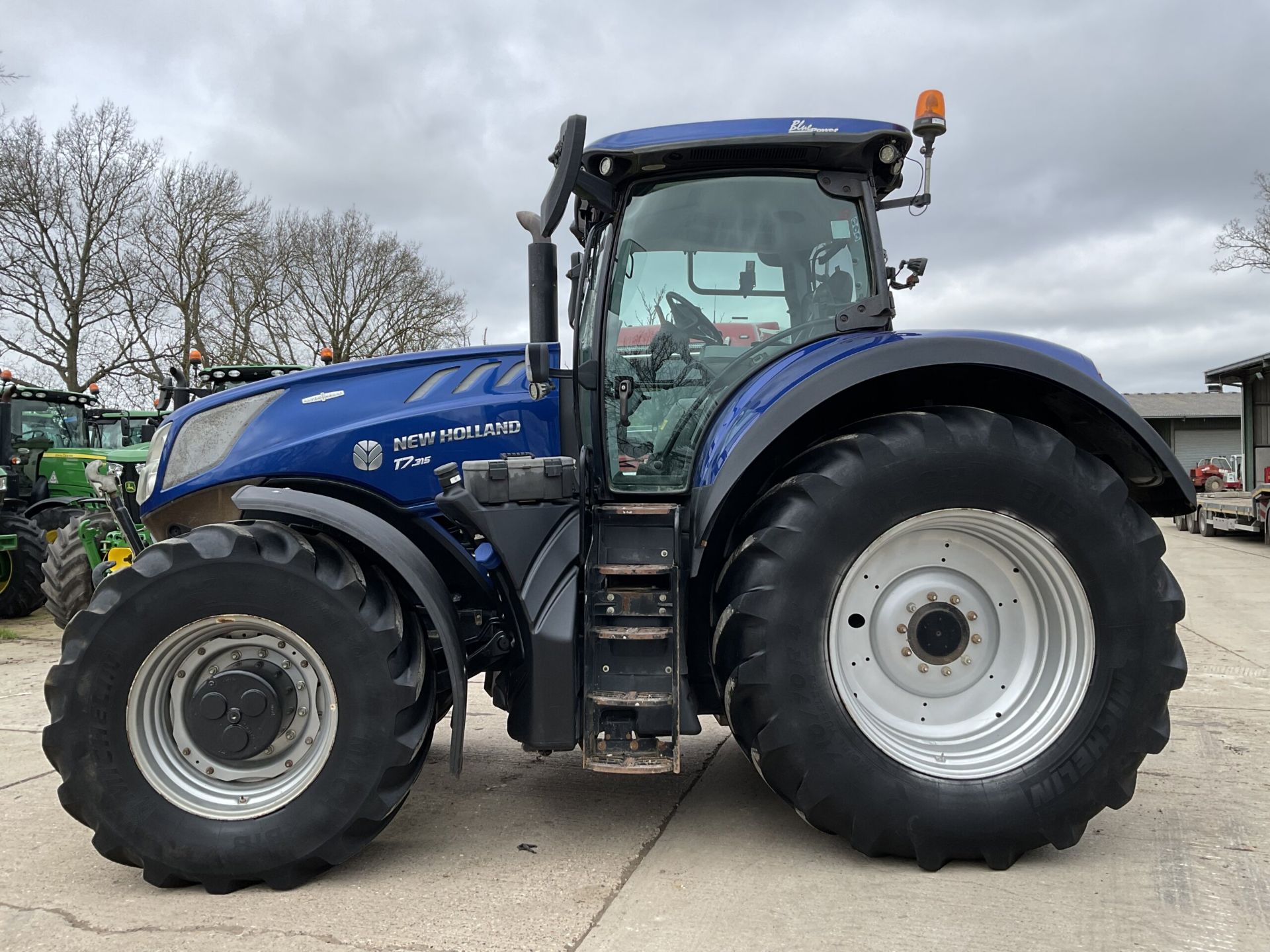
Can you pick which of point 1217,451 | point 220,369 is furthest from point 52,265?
point 1217,451

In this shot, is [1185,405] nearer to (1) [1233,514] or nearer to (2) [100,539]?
(1) [1233,514]

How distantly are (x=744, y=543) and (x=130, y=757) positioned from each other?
6.61 ft

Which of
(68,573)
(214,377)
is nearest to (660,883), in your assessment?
(68,573)

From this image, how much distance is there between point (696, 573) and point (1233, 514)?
1655cm

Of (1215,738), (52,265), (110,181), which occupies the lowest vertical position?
(1215,738)

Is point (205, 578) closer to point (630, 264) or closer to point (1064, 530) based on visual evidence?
point (630, 264)

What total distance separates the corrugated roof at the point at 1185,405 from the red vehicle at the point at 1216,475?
782cm

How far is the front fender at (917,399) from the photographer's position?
289 cm

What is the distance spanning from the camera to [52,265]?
73.5ft

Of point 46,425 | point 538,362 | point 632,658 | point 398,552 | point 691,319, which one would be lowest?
point 632,658

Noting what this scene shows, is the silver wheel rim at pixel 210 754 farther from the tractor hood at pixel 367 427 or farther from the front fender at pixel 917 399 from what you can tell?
the front fender at pixel 917 399

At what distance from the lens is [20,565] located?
930cm

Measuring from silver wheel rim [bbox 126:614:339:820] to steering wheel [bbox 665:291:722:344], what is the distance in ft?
5.45

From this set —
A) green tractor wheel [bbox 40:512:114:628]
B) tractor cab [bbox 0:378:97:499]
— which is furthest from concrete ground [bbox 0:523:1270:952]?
tractor cab [bbox 0:378:97:499]
